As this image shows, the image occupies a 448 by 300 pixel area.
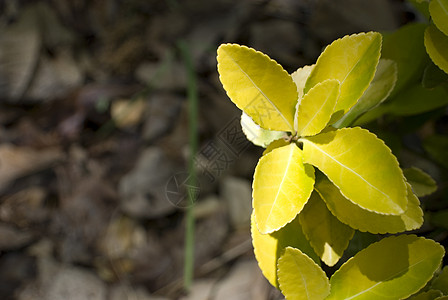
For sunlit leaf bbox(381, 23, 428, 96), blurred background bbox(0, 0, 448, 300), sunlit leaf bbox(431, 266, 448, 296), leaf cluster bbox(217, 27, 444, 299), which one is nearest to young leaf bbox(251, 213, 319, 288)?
leaf cluster bbox(217, 27, 444, 299)

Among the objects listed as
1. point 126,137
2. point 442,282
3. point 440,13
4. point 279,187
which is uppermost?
point 440,13

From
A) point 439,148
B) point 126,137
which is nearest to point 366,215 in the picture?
point 439,148

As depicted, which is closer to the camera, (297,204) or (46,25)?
(297,204)

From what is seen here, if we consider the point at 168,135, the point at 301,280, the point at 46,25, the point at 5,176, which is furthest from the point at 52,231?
the point at 301,280

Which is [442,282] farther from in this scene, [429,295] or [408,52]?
[408,52]

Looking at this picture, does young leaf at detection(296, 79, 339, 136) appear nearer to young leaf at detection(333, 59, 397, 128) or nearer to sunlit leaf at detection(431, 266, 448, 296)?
young leaf at detection(333, 59, 397, 128)

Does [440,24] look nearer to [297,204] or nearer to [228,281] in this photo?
[297,204]
